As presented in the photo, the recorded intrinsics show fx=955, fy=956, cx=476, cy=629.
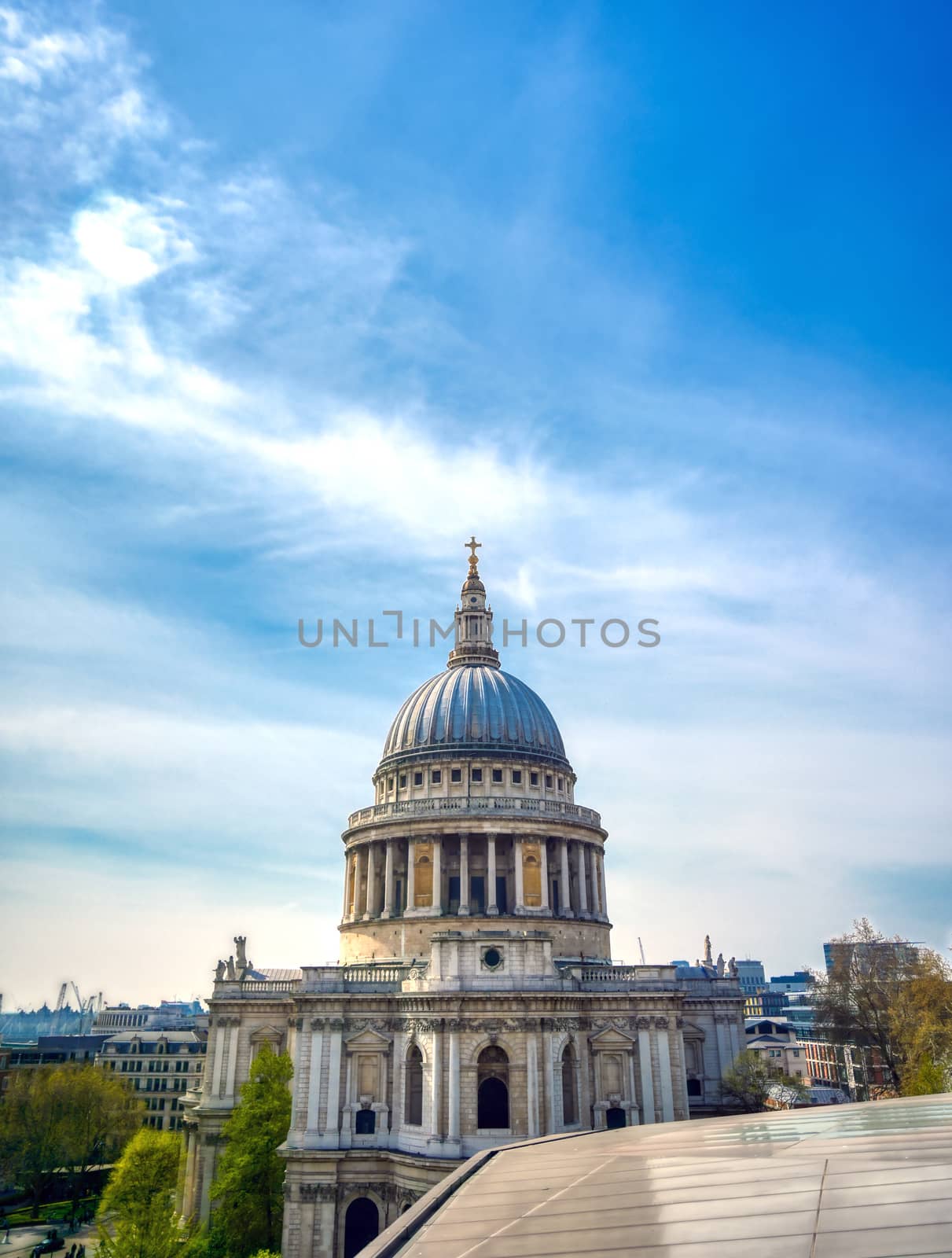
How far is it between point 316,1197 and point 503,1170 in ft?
116

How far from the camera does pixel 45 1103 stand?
8781 cm

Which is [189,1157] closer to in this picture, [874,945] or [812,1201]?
[874,945]

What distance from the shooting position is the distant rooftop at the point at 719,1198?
13.9 metres

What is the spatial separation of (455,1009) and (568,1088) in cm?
800

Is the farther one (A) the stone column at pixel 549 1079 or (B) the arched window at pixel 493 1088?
(B) the arched window at pixel 493 1088

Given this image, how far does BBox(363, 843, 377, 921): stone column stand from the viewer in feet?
237

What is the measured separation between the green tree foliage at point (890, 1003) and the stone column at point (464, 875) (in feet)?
92.3

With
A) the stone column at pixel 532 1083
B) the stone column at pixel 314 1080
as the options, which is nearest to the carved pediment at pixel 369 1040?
the stone column at pixel 314 1080

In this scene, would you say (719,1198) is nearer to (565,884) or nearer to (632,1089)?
(632,1089)

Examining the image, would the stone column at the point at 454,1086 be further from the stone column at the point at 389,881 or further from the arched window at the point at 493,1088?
the stone column at the point at 389,881

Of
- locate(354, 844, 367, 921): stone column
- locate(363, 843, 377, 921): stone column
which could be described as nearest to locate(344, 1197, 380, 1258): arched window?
locate(363, 843, 377, 921): stone column

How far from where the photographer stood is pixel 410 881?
229ft

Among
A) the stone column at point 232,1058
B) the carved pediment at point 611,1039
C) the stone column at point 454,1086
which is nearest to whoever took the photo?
the stone column at point 454,1086

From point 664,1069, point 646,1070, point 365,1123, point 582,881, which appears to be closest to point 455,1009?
point 365,1123
